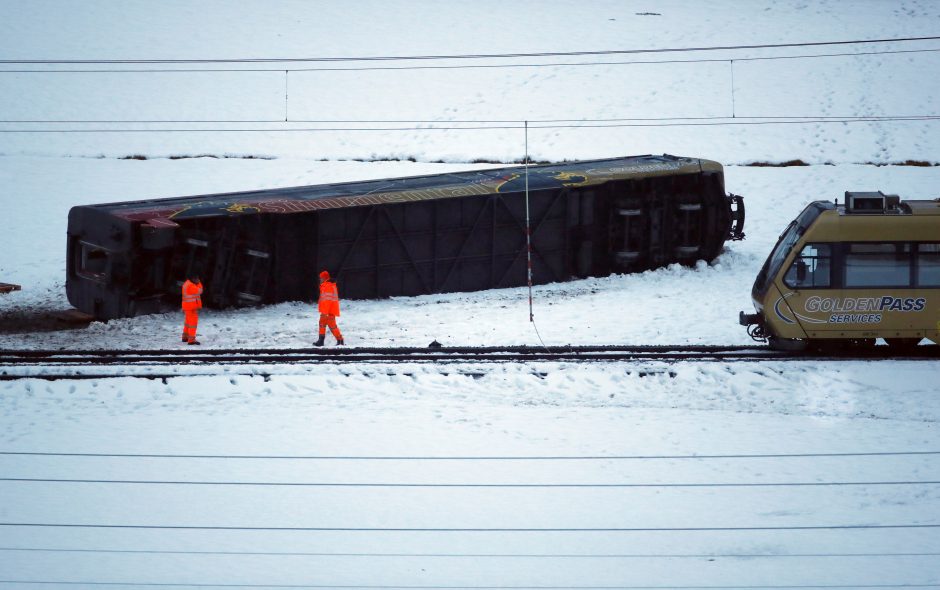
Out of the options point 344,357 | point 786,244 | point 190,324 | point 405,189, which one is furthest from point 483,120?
point 344,357

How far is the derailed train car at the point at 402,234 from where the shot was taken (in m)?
21.1

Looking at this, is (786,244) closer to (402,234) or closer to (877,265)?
(877,265)

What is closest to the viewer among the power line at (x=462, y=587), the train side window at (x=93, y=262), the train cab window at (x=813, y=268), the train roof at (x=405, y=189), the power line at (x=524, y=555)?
the power line at (x=462, y=587)

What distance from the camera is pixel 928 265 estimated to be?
17547mm

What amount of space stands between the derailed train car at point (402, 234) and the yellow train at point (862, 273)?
7.25m

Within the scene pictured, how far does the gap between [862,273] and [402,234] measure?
951cm

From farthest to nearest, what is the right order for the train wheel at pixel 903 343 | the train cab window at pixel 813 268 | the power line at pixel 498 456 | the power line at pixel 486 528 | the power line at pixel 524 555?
1. the train wheel at pixel 903 343
2. the train cab window at pixel 813 268
3. the power line at pixel 498 456
4. the power line at pixel 486 528
5. the power line at pixel 524 555

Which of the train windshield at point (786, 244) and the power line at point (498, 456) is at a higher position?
the train windshield at point (786, 244)

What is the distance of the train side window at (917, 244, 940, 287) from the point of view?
17.5m

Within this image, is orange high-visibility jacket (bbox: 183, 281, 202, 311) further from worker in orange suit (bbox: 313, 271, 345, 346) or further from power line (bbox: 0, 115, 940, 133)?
power line (bbox: 0, 115, 940, 133)

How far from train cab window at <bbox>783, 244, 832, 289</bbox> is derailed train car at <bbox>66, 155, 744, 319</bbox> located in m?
7.35

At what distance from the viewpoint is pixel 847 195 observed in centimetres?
1788

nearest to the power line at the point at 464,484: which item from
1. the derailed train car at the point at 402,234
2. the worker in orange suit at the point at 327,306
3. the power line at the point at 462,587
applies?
the power line at the point at 462,587

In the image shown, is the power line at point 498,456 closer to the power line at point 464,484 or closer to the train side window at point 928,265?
the power line at point 464,484
